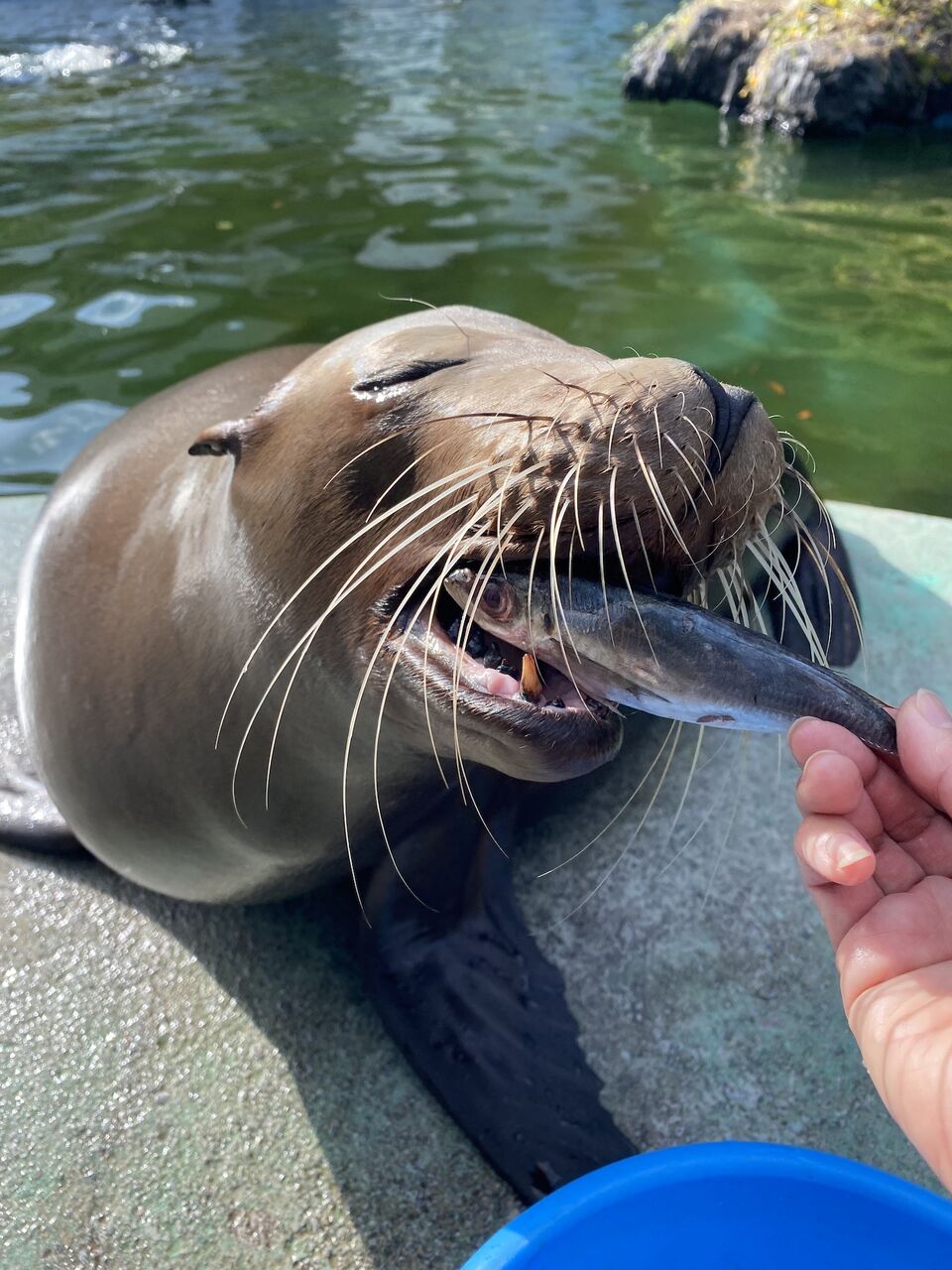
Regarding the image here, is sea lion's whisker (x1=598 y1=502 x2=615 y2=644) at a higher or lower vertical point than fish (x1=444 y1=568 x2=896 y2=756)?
higher

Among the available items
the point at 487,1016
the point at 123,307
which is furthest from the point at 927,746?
the point at 123,307

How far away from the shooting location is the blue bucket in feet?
6.04

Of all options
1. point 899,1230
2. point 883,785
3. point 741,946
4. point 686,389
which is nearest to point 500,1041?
point 741,946

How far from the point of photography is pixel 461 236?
27.9ft

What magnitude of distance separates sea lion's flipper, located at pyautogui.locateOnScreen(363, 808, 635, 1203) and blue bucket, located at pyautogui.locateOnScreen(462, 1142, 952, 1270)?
1.47ft

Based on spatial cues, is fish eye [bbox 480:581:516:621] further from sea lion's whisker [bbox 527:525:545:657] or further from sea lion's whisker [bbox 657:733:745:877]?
sea lion's whisker [bbox 657:733:745:877]

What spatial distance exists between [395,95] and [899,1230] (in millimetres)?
13015

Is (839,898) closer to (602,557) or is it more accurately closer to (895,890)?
(895,890)

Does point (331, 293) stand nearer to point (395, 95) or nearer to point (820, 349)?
point (820, 349)

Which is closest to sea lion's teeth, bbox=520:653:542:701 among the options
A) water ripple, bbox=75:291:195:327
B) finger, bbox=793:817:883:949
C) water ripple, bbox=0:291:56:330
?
finger, bbox=793:817:883:949

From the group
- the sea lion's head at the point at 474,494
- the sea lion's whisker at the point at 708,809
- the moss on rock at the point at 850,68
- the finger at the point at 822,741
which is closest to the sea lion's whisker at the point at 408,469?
the sea lion's head at the point at 474,494

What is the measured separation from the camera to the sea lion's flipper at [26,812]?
3049mm

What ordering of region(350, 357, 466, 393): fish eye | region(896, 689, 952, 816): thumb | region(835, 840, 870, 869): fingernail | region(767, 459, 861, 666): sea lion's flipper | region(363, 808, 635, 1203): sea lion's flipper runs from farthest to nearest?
1. region(767, 459, 861, 666): sea lion's flipper
2. region(363, 808, 635, 1203): sea lion's flipper
3. region(350, 357, 466, 393): fish eye
4. region(896, 689, 952, 816): thumb
5. region(835, 840, 870, 869): fingernail

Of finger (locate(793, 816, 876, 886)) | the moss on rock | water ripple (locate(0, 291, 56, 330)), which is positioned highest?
finger (locate(793, 816, 876, 886))
